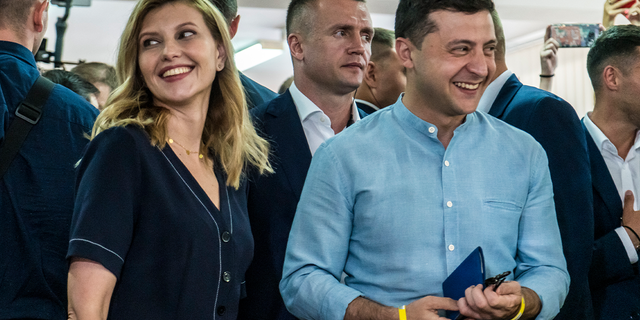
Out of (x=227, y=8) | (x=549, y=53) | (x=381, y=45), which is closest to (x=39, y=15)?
(x=227, y=8)

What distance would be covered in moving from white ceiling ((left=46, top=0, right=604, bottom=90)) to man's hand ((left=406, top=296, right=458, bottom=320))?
19.3 feet

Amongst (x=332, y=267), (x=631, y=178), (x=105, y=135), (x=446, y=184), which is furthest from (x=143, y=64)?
(x=631, y=178)

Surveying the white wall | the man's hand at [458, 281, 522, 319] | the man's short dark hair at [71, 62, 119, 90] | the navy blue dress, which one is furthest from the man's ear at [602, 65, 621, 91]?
the white wall

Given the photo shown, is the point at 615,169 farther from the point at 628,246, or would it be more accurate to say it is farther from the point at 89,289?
the point at 89,289

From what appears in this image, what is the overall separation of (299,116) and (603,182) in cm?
122

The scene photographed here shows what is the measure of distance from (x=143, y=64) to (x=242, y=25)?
664cm

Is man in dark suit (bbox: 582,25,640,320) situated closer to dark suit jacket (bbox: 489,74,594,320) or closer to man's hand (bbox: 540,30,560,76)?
dark suit jacket (bbox: 489,74,594,320)

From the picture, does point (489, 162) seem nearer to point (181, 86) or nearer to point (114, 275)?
point (181, 86)

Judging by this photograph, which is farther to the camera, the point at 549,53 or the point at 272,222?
the point at 549,53

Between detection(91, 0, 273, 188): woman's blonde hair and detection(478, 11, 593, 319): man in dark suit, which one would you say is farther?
detection(478, 11, 593, 319): man in dark suit

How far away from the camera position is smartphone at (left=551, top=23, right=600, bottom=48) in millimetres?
2916

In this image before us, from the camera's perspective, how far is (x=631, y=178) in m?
2.54

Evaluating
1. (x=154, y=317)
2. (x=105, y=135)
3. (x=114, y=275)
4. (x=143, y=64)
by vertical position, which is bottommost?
(x=154, y=317)

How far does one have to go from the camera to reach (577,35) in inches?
116
